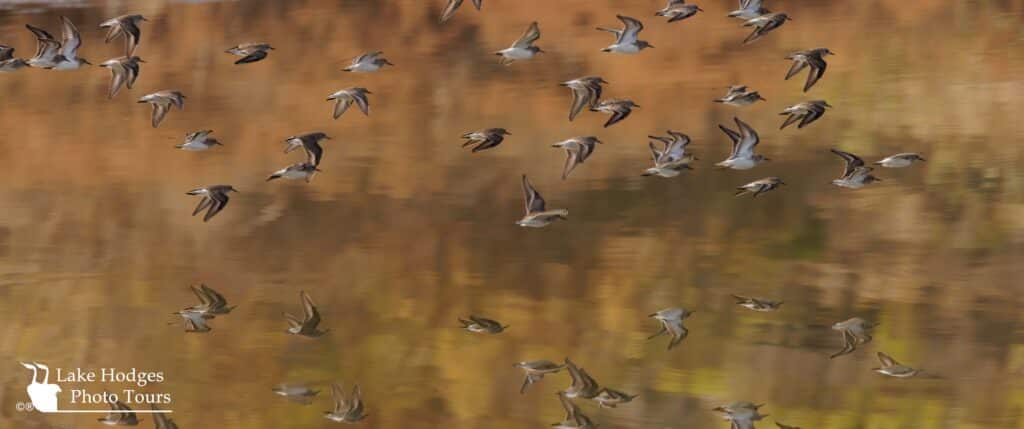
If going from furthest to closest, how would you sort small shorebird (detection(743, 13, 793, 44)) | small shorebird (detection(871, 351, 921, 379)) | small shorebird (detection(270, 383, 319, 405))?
1. small shorebird (detection(270, 383, 319, 405))
2. small shorebird (detection(743, 13, 793, 44))
3. small shorebird (detection(871, 351, 921, 379))

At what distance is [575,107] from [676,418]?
0.87 metres

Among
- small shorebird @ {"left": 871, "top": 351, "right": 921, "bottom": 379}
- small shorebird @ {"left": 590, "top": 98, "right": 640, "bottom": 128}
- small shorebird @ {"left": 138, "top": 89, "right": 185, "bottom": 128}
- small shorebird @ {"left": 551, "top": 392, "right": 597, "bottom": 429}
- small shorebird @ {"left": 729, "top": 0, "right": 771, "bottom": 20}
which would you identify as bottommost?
small shorebird @ {"left": 551, "top": 392, "right": 597, "bottom": 429}

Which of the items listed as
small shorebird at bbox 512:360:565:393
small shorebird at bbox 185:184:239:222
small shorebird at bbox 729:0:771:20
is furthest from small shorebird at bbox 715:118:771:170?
small shorebird at bbox 185:184:239:222

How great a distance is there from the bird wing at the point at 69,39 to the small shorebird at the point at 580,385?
1685 millimetres

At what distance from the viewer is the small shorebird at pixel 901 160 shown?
11.6 feet

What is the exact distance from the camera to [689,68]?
12.3 ft

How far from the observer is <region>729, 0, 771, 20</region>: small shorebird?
146 inches

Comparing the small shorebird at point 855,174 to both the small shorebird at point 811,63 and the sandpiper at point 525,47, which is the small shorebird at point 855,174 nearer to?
the small shorebird at point 811,63

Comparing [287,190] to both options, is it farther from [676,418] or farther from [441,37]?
→ [676,418]

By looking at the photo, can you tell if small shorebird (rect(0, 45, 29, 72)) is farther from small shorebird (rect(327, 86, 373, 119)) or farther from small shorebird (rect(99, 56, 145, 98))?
small shorebird (rect(327, 86, 373, 119))

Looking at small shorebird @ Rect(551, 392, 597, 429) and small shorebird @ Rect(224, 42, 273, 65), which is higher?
small shorebird @ Rect(224, 42, 273, 65)

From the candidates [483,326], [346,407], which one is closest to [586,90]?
[483,326]

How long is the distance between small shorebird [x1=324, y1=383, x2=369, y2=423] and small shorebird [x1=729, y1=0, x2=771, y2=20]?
1.44 meters

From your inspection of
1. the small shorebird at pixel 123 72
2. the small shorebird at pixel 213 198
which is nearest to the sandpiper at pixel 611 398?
the small shorebird at pixel 213 198
